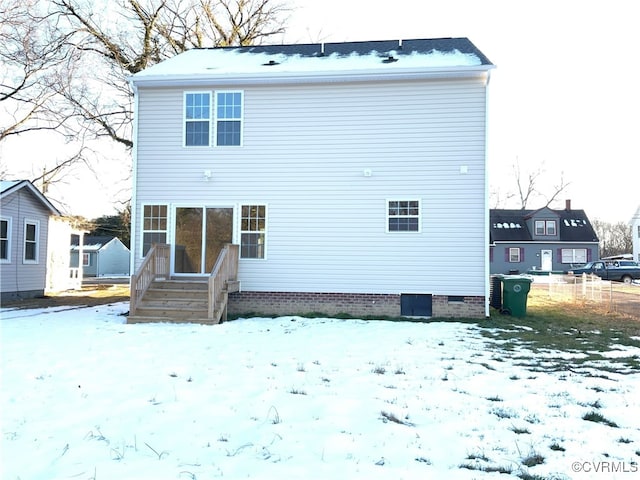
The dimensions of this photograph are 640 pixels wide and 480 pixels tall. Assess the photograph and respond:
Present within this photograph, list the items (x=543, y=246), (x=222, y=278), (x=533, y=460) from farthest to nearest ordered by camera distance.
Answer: (x=543, y=246) → (x=222, y=278) → (x=533, y=460)

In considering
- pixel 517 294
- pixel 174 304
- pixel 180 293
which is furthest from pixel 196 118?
pixel 517 294

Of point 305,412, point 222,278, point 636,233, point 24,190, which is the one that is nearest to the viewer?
point 305,412

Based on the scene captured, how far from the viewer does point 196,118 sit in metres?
12.2

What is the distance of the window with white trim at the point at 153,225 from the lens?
1203 cm

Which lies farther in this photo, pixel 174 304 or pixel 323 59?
pixel 323 59

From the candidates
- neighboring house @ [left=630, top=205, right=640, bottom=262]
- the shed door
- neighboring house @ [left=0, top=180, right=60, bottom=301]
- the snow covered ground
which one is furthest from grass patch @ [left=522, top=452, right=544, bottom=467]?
neighboring house @ [left=630, top=205, right=640, bottom=262]

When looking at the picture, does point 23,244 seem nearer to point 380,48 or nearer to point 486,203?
point 380,48

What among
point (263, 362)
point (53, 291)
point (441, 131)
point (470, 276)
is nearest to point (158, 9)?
point (53, 291)

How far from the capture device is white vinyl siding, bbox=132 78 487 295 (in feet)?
A: 37.1

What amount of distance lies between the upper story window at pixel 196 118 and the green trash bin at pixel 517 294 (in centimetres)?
825

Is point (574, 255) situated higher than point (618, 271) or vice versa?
point (574, 255)

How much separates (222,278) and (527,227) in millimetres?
33423

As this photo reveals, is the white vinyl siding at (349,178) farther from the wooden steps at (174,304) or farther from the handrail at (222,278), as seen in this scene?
the wooden steps at (174,304)

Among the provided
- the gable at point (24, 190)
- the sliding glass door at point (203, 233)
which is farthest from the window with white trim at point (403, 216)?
the gable at point (24, 190)
